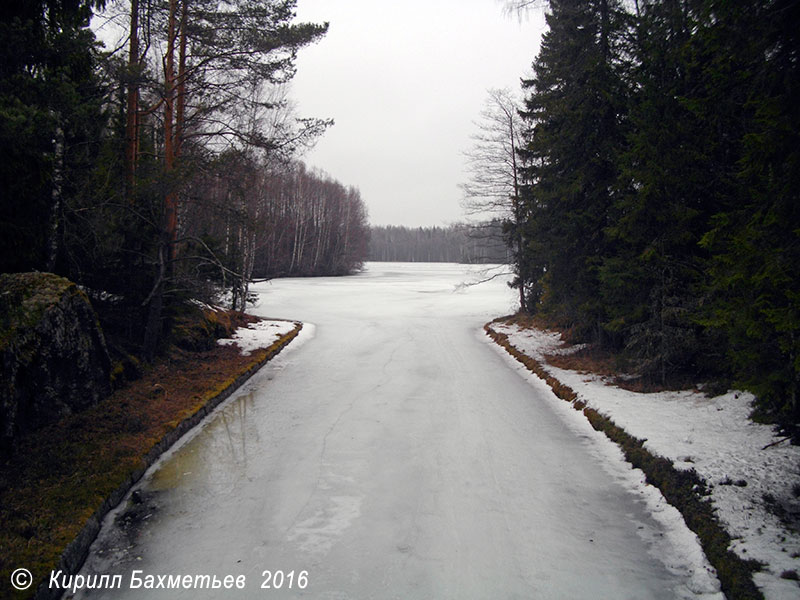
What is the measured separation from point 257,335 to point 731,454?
11182mm

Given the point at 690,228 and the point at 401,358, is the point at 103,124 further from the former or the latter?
the point at 690,228

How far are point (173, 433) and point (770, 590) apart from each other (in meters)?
5.77

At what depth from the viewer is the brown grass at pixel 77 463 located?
3.44 metres

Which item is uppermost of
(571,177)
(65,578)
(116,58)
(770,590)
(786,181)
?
(116,58)

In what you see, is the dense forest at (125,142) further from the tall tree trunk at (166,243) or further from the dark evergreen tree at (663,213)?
the dark evergreen tree at (663,213)

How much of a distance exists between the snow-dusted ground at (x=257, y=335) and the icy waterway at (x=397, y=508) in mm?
3679

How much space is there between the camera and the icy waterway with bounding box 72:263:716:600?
3.32 metres

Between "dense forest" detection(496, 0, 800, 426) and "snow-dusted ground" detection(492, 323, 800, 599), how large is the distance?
0.45m

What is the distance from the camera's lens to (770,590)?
2943mm

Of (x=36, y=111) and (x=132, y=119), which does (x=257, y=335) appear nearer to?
(x=132, y=119)

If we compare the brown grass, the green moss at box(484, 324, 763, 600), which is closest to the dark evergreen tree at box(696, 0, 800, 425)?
the green moss at box(484, 324, 763, 600)

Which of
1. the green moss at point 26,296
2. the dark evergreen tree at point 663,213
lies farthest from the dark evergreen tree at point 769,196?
the green moss at point 26,296

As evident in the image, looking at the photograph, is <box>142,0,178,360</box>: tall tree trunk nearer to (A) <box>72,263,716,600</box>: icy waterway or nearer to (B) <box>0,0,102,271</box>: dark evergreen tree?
(B) <box>0,0,102,271</box>: dark evergreen tree

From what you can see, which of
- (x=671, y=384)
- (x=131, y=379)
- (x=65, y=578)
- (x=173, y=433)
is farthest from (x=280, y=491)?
(x=671, y=384)
